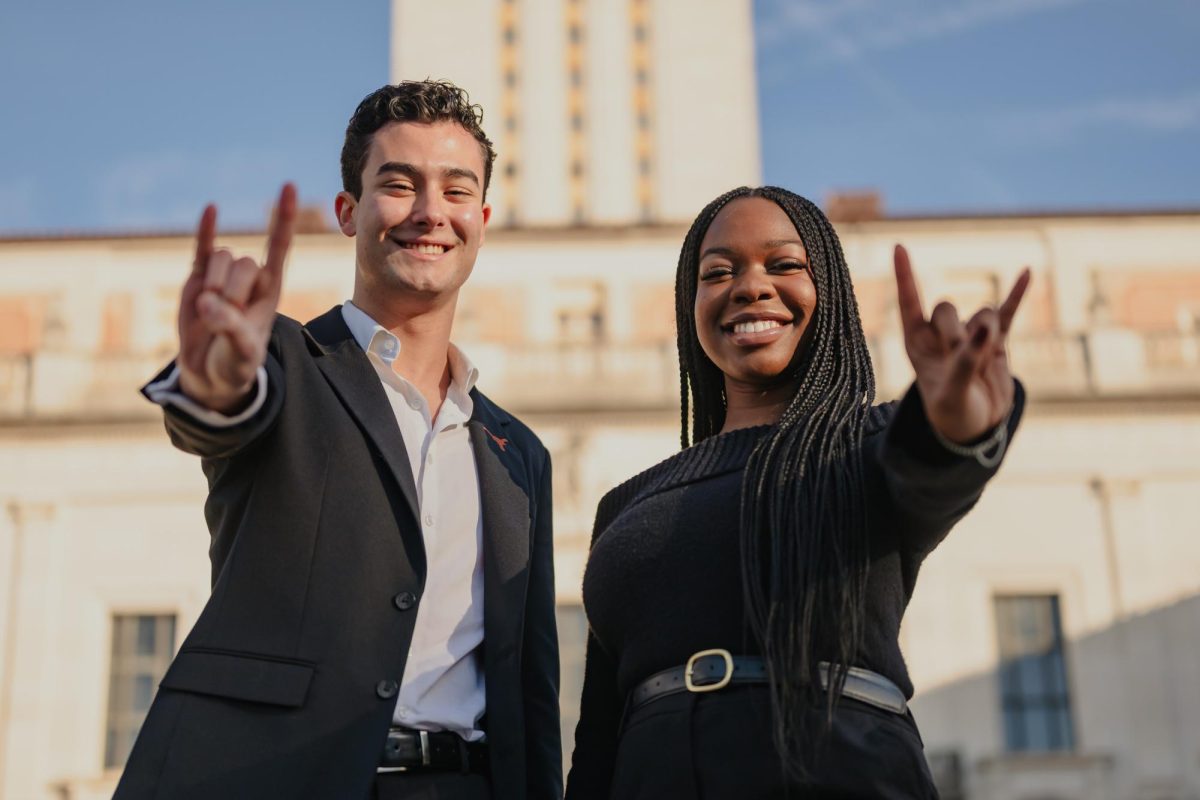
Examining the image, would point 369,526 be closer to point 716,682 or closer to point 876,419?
point 716,682

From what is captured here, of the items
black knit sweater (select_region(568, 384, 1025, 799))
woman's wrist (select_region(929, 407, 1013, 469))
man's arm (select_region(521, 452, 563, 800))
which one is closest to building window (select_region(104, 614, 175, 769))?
man's arm (select_region(521, 452, 563, 800))

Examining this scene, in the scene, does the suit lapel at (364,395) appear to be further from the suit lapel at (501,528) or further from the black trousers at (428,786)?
the black trousers at (428,786)

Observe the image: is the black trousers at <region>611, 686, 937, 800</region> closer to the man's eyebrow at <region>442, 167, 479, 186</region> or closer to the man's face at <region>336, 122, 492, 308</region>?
the man's face at <region>336, 122, 492, 308</region>

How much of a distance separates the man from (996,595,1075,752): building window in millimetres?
18802

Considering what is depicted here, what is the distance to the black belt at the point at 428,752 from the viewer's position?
3.12 meters

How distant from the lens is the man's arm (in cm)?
351

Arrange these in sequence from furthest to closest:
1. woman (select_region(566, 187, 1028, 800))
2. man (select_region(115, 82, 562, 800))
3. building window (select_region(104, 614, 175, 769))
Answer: building window (select_region(104, 614, 175, 769)), man (select_region(115, 82, 562, 800)), woman (select_region(566, 187, 1028, 800))

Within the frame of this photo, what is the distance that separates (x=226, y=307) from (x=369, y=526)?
0.78m

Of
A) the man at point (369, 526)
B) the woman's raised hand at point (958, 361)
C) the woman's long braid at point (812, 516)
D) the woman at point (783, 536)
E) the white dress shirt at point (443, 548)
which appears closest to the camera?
the woman's raised hand at point (958, 361)

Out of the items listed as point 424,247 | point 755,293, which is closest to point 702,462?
point 755,293

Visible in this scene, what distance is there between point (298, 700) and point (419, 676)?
331mm

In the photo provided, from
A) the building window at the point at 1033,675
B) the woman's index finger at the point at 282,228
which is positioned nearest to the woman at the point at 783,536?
the woman's index finger at the point at 282,228

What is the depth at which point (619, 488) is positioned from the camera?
11.4 feet

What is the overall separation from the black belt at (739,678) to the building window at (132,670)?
1962 cm
